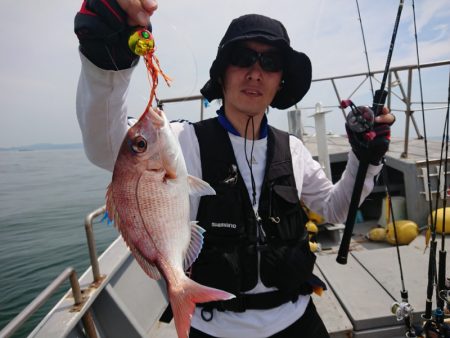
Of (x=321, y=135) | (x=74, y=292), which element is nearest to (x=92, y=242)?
(x=74, y=292)

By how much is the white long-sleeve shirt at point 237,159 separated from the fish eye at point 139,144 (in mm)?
211

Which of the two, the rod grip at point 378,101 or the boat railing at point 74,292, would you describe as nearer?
the boat railing at point 74,292

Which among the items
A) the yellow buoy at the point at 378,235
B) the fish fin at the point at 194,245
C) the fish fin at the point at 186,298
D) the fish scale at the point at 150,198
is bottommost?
the yellow buoy at the point at 378,235

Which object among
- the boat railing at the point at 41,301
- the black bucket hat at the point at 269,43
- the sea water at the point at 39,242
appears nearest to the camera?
the boat railing at the point at 41,301

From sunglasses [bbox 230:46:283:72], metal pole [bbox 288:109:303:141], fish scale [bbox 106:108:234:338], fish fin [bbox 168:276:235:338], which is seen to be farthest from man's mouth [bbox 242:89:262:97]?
metal pole [bbox 288:109:303:141]

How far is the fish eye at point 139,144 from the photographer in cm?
122

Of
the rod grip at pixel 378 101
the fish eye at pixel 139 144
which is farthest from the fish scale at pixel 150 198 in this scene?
the rod grip at pixel 378 101

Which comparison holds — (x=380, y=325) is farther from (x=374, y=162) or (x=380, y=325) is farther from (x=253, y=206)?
(x=253, y=206)

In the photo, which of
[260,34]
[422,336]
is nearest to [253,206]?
[260,34]

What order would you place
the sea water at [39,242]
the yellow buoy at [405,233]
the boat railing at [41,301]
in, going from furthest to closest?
the sea water at [39,242], the yellow buoy at [405,233], the boat railing at [41,301]

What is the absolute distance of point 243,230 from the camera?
65.0 inches

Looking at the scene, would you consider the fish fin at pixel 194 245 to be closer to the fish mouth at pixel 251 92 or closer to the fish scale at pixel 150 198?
the fish scale at pixel 150 198

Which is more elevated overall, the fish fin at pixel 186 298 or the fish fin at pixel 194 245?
the fish fin at pixel 194 245

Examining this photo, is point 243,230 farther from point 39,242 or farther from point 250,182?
point 39,242
